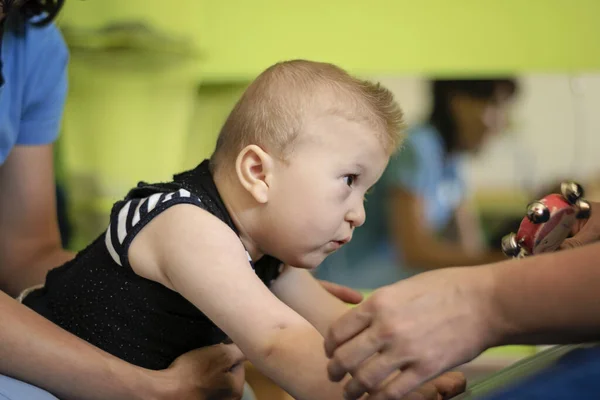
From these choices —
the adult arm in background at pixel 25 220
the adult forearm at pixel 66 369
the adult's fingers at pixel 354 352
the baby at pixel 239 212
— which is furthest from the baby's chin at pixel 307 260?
the adult arm in background at pixel 25 220

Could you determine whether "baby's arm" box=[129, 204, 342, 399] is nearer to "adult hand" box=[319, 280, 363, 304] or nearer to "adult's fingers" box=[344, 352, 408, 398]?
"adult's fingers" box=[344, 352, 408, 398]

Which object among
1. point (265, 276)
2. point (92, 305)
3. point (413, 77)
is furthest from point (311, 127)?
point (413, 77)

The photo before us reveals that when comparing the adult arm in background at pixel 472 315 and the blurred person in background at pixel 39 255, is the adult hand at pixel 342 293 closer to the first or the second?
the blurred person in background at pixel 39 255

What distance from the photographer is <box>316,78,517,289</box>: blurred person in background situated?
2.83 meters

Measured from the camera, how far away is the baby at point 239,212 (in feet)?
2.85

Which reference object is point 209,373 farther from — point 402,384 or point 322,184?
point 402,384

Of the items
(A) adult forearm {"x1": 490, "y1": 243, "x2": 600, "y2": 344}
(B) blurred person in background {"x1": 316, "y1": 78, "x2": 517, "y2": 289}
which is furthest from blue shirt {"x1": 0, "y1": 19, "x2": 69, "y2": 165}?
(B) blurred person in background {"x1": 316, "y1": 78, "x2": 517, "y2": 289}

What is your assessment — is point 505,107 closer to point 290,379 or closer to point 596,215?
point 596,215

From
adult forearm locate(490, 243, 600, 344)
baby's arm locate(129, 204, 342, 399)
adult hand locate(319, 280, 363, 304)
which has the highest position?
adult forearm locate(490, 243, 600, 344)

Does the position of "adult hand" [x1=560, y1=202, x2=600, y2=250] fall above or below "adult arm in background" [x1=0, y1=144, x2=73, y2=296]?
above

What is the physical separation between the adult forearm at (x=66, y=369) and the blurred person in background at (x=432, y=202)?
194cm

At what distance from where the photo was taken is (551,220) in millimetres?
868

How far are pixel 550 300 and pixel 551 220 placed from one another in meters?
0.27

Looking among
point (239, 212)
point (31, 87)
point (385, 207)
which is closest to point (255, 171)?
point (239, 212)
